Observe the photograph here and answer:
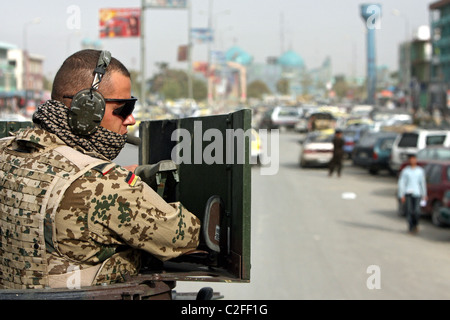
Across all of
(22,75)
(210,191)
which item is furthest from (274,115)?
(210,191)

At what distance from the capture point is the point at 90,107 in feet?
9.73

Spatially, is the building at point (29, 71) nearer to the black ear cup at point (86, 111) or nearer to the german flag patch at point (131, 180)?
the black ear cup at point (86, 111)

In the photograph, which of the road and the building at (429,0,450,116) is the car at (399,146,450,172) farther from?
the building at (429,0,450,116)

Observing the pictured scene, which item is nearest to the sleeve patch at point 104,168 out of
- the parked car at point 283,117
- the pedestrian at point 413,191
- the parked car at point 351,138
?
the pedestrian at point 413,191

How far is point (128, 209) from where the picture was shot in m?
2.91

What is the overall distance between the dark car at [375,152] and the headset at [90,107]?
27492 mm

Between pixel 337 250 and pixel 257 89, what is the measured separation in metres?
172

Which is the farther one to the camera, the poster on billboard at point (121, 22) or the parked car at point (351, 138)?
the parked car at point (351, 138)

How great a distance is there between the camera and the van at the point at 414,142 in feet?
89.2

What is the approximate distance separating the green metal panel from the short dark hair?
0.56 m

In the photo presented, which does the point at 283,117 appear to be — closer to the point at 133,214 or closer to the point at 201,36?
the point at 201,36

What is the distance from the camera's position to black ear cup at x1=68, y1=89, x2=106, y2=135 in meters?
2.96
